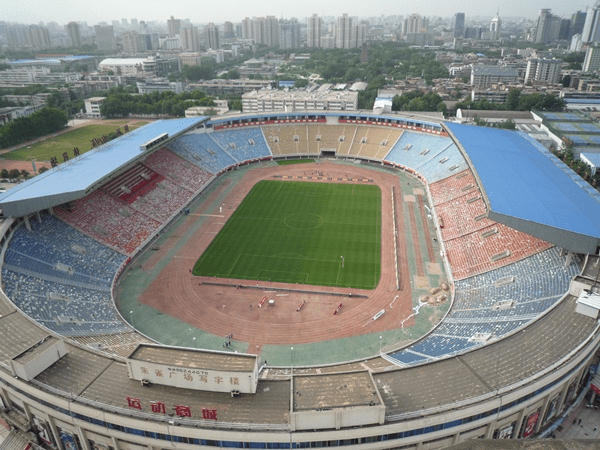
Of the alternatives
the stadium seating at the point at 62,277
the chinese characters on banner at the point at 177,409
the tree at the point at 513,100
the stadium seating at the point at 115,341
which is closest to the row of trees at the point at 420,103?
the tree at the point at 513,100

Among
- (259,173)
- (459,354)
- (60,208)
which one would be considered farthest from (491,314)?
(259,173)

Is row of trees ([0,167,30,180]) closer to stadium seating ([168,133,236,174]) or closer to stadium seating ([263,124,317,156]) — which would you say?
stadium seating ([168,133,236,174])

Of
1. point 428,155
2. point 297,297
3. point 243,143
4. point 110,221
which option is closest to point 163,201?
point 110,221

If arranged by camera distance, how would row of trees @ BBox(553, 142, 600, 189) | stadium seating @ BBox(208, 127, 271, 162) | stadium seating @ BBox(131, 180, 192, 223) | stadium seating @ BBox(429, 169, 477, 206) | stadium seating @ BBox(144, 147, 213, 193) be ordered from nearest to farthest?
stadium seating @ BBox(131, 180, 192, 223) → stadium seating @ BBox(429, 169, 477, 206) → stadium seating @ BBox(144, 147, 213, 193) → row of trees @ BBox(553, 142, 600, 189) → stadium seating @ BBox(208, 127, 271, 162)

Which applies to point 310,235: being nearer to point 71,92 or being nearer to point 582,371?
point 582,371

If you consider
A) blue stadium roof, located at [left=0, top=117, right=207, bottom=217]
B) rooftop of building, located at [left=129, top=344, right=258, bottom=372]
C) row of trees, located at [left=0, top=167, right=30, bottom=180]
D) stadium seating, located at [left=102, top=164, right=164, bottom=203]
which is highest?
blue stadium roof, located at [left=0, top=117, right=207, bottom=217]

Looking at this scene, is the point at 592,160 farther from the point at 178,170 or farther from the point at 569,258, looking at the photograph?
the point at 178,170

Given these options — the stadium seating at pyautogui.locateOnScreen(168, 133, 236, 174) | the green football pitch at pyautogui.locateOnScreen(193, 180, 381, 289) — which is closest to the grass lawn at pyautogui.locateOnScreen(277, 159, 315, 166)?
the stadium seating at pyautogui.locateOnScreen(168, 133, 236, 174)
